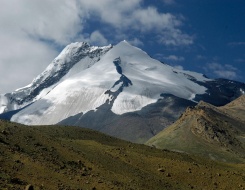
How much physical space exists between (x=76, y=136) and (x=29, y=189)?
30713 millimetres

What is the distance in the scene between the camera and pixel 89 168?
45.1 metres

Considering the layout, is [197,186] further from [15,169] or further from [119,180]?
[15,169]

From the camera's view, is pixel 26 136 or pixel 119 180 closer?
pixel 119 180

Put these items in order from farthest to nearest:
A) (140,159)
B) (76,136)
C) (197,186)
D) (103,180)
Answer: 1. (76,136)
2. (140,159)
3. (197,186)
4. (103,180)

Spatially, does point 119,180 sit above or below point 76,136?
below

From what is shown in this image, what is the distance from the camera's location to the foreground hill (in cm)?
3844

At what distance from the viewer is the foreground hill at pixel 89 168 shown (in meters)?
38.4

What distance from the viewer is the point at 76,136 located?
6488cm

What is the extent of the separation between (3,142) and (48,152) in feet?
14.9

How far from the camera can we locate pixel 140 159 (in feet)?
173

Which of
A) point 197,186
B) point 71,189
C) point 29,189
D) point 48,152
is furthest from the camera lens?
point 197,186

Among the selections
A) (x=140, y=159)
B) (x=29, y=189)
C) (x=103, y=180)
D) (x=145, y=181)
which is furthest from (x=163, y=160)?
(x=29, y=189)

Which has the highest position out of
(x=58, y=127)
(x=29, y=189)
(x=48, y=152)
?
(x=58, y=127)

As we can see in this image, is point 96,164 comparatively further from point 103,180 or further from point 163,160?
point 163,160
